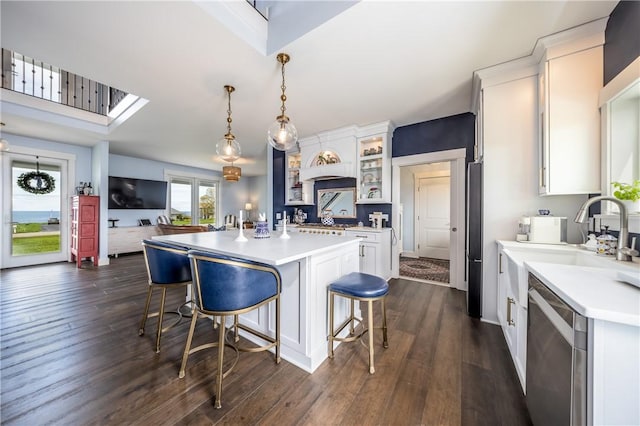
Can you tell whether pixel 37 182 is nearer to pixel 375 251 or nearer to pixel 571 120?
pixel 375 251

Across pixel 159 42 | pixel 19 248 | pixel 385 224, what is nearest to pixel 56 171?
pixel 19 248

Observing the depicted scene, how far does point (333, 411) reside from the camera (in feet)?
4.47

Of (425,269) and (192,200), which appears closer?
(425,269)

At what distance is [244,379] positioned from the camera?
162 centimetres

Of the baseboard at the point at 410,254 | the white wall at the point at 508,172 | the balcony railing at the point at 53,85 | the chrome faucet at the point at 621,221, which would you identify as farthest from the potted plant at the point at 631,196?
the balcony railing at the point at 53,85

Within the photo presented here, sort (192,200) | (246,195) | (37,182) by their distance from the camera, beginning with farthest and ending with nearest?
(246,195) → (192,200) → (37,182)

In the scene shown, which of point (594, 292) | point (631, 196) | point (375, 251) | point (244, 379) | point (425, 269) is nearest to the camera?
point (594, 292)

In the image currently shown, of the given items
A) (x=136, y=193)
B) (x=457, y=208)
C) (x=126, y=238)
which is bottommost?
(x=126, y=238)

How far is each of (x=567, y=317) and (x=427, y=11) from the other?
205 cm

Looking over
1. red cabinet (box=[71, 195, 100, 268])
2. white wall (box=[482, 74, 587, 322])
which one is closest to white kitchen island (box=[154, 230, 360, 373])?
white wall (box=[482, 74, 587, 322])

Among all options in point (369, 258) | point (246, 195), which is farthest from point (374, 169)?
point (246, 195)

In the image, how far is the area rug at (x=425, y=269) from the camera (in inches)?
159

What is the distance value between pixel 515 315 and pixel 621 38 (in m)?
2.12

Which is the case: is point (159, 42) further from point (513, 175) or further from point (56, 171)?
point (56, 171)
